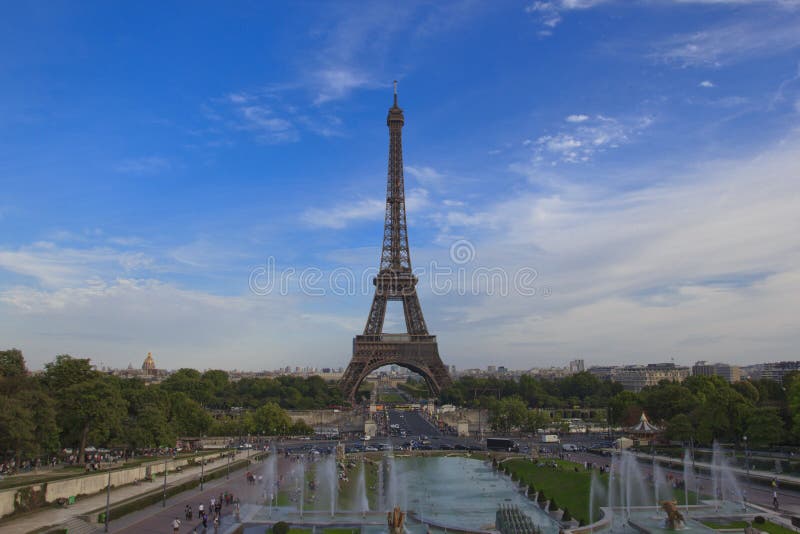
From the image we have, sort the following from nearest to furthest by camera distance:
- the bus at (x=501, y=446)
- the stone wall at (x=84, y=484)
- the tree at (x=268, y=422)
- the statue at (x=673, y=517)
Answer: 1. the statue at (x=673, y=517)
2. the stone wall at (x=84, y=484)
3. the bus at (x=501, y=446)
4. the tree at (x=268, y=422)

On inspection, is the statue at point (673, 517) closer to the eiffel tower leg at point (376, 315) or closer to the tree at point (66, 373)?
the tree at point (66, 373)

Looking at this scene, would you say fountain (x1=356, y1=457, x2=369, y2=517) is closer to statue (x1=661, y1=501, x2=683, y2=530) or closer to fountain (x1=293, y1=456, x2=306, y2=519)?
fountain (x1=293, y1=456, x2=306, y2=519)

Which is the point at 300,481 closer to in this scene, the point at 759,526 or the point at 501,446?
the point at 501,446

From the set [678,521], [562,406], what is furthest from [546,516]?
[562,406]

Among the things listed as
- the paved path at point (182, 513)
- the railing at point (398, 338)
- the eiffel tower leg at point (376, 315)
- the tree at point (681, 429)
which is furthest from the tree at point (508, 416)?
the paved path at point (182, 513)

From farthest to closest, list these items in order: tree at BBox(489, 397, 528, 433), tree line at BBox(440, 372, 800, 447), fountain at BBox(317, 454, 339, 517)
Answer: tree at BBox(489, 397, 528, 433), tree line at BBox(440, 372, 800, 447), fountain at BBox(317, 454, 339, 517)

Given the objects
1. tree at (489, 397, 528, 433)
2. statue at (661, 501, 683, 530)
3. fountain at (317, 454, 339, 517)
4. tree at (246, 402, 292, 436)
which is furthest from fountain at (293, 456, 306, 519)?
tree at (489, 397, 528, 433)

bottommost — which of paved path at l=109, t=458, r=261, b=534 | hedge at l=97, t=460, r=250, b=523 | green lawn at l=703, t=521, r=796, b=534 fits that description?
paved path at l=109, t=458, r=261, b=534
